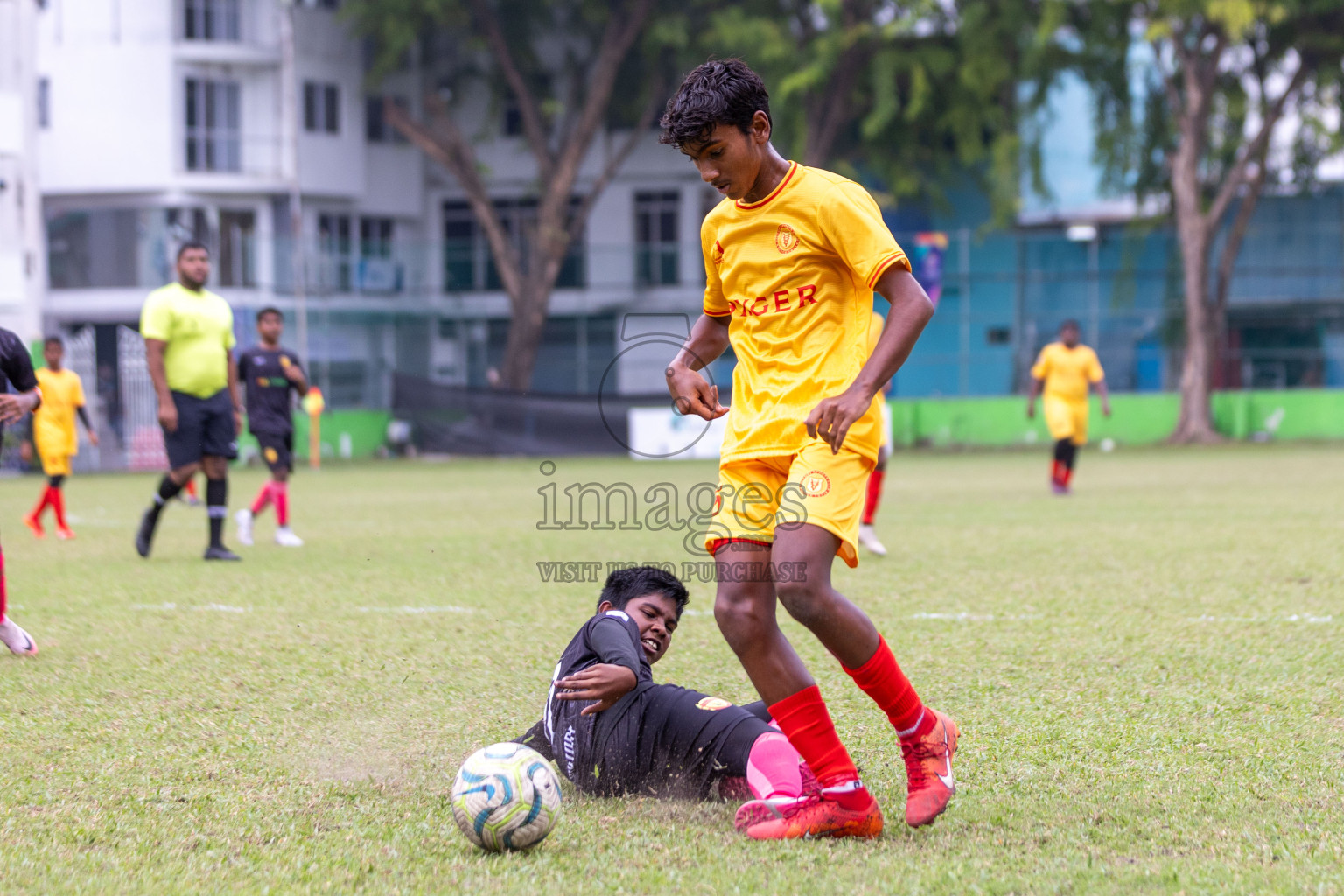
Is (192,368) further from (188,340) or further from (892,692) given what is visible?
(892,692)

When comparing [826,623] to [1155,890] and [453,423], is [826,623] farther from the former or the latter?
[453,423]

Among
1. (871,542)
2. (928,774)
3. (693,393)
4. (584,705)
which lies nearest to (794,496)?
(693,393)

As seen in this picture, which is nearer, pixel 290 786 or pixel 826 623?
pixel 826 623

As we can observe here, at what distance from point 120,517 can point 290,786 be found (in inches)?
479

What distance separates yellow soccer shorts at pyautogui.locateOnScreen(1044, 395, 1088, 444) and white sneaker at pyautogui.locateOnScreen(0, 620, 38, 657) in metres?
12.1

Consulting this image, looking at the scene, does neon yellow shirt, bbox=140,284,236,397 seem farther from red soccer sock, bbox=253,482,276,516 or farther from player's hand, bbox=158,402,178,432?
red soccer sock, bbox=253,482,276,516

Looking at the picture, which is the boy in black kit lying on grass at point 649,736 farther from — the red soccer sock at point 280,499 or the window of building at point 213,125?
the window of building at point 213,125

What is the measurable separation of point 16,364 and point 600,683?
12.8 ft

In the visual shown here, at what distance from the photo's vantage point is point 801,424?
3.54m

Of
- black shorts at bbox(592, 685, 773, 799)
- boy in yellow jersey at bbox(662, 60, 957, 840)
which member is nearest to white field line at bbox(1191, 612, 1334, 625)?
boy in yellow jersey at bbox(662, 60, 957, 840)

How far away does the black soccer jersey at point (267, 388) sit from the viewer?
37.3 ft

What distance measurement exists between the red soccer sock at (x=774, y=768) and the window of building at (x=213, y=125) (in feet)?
116

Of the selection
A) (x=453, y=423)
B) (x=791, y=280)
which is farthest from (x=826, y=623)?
(x=453, y=423)

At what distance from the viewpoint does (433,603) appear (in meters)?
7.67
